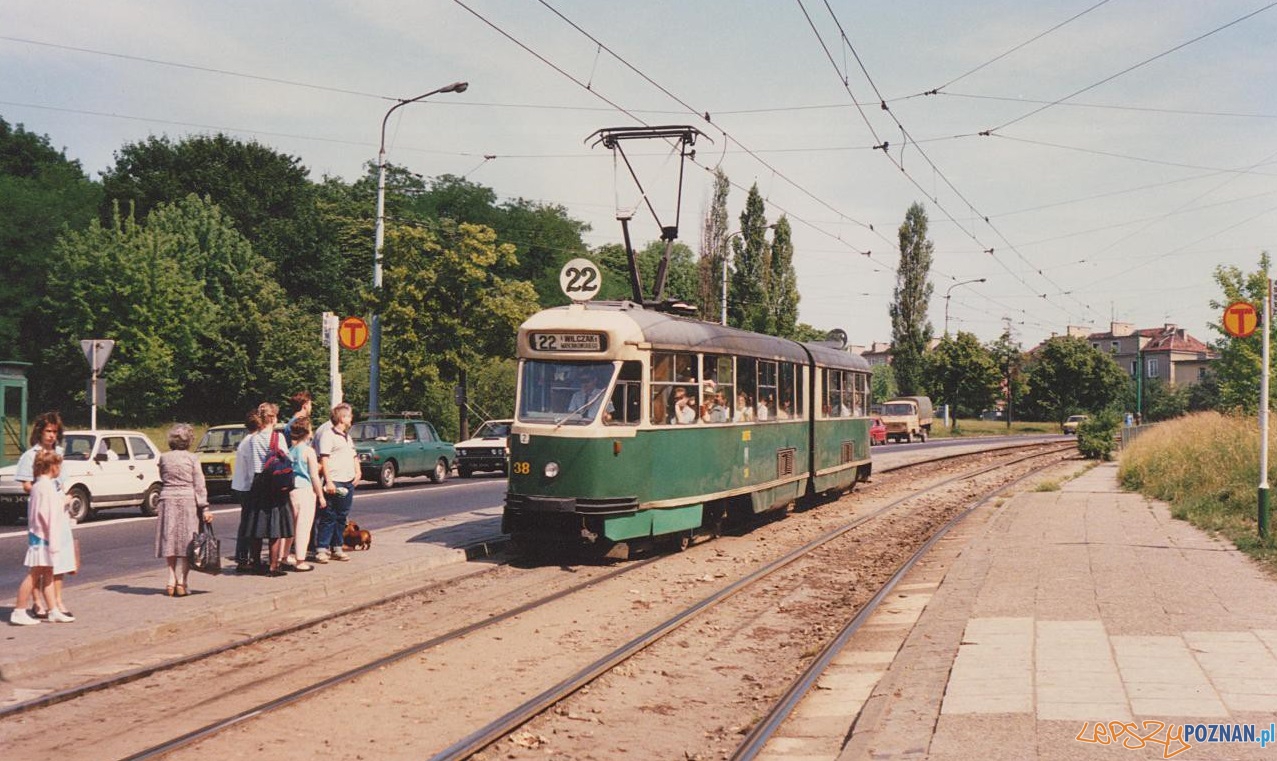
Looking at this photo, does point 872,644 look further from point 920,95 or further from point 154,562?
point 920,95

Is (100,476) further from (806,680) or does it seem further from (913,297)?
(913,297)

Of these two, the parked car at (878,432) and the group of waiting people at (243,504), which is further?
the parked car at (878,432)

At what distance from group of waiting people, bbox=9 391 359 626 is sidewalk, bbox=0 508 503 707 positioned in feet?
0.90

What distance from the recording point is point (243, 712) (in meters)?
6.89

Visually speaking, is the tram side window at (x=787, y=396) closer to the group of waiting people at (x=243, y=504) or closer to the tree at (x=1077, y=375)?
the group of waiting people at (x=243, y=504)

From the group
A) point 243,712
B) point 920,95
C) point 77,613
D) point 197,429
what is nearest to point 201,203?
point 197,429

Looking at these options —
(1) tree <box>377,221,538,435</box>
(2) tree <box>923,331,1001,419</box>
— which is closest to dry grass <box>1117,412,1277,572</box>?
(1) tree <box>377,221,538,435</box>

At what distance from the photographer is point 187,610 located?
9875 mm

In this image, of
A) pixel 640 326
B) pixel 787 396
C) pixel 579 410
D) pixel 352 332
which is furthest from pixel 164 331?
pixel 640 326

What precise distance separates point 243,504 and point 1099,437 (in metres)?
35.6

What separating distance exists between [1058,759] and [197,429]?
167 feet

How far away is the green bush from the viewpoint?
133ft

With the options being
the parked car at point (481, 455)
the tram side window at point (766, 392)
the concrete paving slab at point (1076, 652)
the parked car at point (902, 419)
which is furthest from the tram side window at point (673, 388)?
the parked car at point (902, 419)

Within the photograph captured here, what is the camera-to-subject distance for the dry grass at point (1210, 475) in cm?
1617
